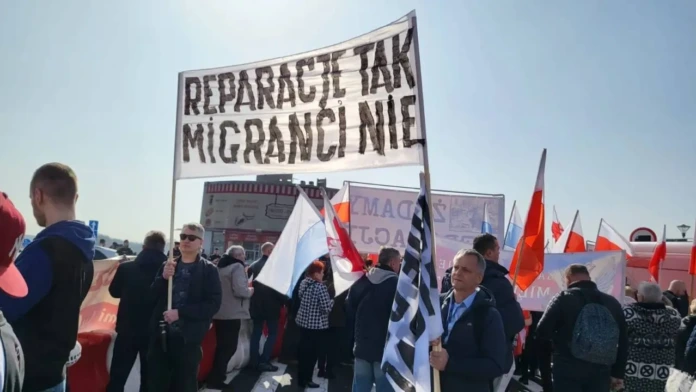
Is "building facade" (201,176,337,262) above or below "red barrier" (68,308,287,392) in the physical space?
above

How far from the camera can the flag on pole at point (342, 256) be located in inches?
231

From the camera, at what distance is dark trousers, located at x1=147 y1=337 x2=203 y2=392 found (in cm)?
462

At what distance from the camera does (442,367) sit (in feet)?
10.4

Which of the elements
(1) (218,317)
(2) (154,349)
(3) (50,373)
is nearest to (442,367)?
(3) (50,373)

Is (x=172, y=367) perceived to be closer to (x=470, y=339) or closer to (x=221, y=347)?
(x=221, y=347)

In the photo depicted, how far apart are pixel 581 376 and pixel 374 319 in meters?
1.86

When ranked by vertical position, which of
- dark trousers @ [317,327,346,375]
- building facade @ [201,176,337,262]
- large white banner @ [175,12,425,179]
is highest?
building facade @ [201,176,337,262]

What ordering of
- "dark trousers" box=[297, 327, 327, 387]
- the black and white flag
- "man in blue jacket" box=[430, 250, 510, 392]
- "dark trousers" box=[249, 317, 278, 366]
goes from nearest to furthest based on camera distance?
the black and white flag < "man in blue jacket" box=[430, 250, 510, 392] < "dark trousers" box=[297, 327, 327, 387] < "dark trousers" box=[249, 317, 278, 366]

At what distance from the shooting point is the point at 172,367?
4.68 meters

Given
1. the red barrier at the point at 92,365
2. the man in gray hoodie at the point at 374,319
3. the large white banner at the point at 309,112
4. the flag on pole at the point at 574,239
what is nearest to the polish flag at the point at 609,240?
the flag on pole at the point at 574,239

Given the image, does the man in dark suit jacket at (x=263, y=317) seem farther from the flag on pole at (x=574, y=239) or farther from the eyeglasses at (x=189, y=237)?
the flag on pole at (x=574, y=239)

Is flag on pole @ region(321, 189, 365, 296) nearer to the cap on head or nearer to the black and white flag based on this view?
the black and white flag

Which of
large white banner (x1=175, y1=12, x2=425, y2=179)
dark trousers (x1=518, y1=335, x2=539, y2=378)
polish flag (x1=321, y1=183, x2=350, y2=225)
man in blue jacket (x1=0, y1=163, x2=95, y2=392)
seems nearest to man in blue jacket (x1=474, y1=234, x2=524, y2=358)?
large white banner (x1=175, y1=12, x2=425, y2=179)

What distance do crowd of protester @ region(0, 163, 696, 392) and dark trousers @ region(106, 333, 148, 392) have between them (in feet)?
0.03
